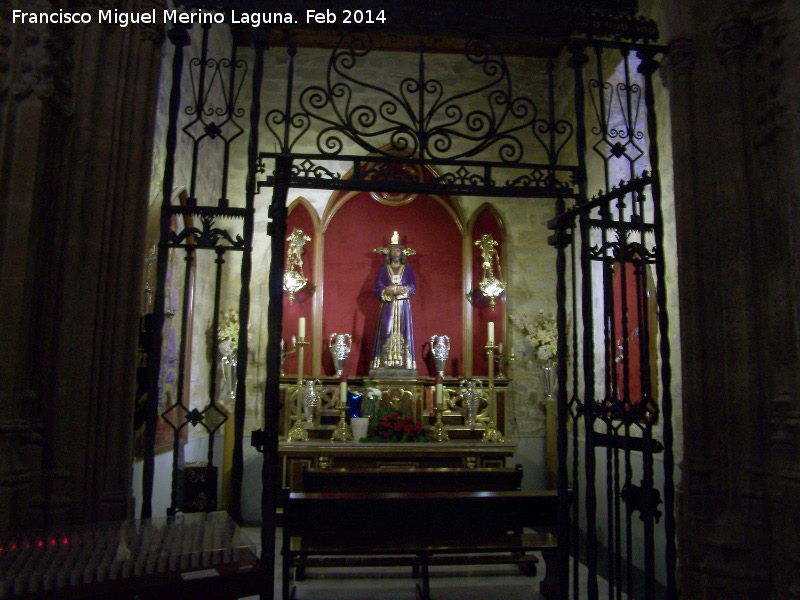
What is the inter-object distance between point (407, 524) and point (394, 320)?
380cm

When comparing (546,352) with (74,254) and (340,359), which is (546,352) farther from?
(74,254)

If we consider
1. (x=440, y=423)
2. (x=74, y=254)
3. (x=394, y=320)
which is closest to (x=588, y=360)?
(x=74, y=254)

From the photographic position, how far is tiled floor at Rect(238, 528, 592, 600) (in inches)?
187

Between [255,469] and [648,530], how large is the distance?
6.26 metres

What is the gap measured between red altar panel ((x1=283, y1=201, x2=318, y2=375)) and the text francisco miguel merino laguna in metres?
5.10

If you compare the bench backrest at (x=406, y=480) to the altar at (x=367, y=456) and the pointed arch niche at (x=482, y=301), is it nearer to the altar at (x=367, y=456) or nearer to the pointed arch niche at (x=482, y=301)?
the altar at (x=367, y=456)

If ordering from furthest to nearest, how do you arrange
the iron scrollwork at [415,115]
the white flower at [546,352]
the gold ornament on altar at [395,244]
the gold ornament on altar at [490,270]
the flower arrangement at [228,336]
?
the gold ornament on altar at [490,270]
the gold ornament on altar at [395,244]
the white flower at [546,352]
the flower arrangement at [228,336]
the iron scrollwork at [415,115]

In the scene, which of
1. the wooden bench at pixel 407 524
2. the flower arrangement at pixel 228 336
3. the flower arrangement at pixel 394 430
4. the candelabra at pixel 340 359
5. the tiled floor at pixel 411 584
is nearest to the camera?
the wooden bench at pixel 407 524

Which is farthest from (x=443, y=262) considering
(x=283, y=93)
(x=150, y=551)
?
(x=150, y=551)

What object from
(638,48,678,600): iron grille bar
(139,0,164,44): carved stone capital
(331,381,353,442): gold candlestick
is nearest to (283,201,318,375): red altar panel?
(331,381,353,442): gold candlestick

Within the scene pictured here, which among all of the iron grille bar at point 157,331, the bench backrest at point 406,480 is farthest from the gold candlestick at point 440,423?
the iron grille bar at point 157,331

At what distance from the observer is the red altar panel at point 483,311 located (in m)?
8.66

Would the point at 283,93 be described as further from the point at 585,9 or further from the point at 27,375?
the point at 27,375

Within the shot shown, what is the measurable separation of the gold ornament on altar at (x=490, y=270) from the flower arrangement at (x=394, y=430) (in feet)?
7.22
